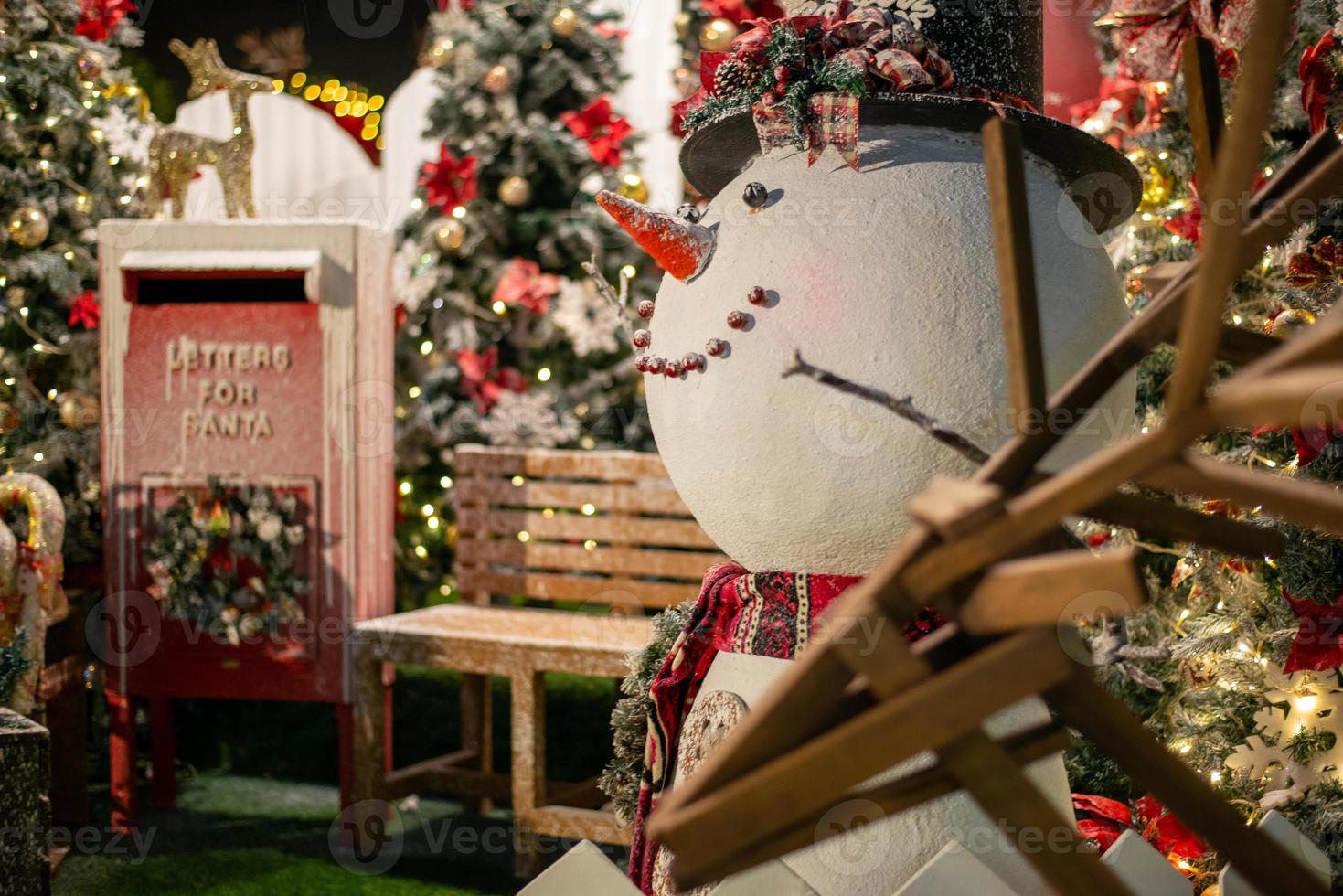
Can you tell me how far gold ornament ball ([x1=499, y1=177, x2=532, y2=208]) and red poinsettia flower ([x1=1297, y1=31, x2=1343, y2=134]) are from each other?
3184 mm

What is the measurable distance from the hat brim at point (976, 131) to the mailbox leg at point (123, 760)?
2.60 metres

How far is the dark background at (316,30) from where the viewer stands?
20.8 feet

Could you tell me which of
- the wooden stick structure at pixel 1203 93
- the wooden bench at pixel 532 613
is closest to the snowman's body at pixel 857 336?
the wooden stick structure at pixel 1203 93

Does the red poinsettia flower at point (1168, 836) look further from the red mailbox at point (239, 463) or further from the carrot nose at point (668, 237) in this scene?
the red mailbox at point (239, 463)

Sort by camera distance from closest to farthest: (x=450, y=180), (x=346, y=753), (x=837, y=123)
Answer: (x=837, y=123) → (x=346, y=753) → (x=450, y=180)

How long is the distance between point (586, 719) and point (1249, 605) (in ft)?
8.01

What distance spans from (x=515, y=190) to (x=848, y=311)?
3.26m

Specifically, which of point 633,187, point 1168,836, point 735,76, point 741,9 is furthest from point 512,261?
point 1168,836

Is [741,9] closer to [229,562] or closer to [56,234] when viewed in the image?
[56,234]

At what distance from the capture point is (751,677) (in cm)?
196

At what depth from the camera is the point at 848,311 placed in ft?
5.81

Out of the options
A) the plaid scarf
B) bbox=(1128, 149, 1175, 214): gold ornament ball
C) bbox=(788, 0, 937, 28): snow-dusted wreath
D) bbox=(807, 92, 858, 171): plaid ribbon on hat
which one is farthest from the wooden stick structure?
bbox=(1128, 149, 1175, 214): gold ornament ball

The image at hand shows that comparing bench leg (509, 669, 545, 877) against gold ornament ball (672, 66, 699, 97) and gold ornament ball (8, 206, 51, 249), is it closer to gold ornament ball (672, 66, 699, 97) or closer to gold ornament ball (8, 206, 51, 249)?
gold ornament ball (8, 206, 51, 249)

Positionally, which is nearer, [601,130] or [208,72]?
[208,72]
